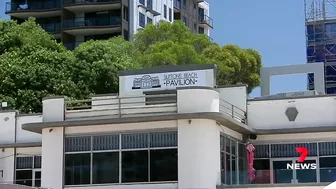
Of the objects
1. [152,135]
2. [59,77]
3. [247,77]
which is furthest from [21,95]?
[247,77]

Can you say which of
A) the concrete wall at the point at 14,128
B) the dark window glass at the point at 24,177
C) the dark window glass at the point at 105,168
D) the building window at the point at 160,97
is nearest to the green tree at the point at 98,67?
the concrete wall at the point at 14,128

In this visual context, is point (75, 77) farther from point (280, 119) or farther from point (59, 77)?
point (280, 119)

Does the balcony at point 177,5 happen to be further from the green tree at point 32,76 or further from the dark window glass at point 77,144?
the dark window glass at point 77,144

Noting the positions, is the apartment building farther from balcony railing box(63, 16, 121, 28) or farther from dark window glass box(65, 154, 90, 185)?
dark window glass box(65, 154, 90, 185)

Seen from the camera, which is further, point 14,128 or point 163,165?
point 14,128

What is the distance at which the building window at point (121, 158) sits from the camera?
2792 cm

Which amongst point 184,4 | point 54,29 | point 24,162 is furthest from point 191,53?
point 184,4

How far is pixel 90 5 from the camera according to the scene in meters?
69.7

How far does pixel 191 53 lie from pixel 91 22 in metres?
20.5

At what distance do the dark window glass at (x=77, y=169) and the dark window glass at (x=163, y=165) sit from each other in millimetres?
2785

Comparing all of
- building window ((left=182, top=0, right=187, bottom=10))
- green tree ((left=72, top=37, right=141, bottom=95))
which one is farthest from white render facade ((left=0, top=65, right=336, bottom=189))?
building window ((left=182, top=0, right=187, bottom=10))

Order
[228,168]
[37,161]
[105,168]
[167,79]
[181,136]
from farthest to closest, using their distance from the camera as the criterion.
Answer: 1. [37,161]
2. [167,79]
3. [228,168]
4. [105,168]
5. [181,136]

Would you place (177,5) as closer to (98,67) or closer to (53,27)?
(53,27)

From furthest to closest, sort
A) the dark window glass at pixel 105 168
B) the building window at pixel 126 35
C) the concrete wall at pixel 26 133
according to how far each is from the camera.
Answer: the building window at pixel 126 35 < the concrete wall at pixel 26 133 < the dark window glass at pixel 105 168
